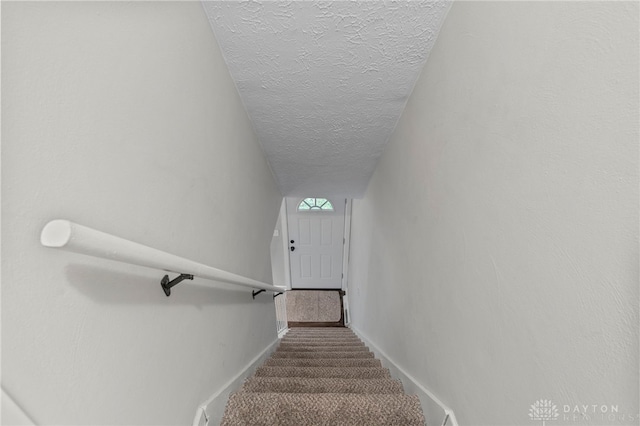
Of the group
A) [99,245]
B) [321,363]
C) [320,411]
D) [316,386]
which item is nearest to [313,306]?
[321,363]

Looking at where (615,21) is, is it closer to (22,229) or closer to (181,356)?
(22,229)

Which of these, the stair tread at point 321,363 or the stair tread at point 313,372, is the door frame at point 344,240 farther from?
the stair tread at point 313,372

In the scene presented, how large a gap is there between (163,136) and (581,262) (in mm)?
967

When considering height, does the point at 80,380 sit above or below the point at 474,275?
below

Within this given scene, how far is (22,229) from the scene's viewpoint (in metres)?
0.48

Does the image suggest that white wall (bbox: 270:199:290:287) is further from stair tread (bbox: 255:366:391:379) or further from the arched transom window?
stair tread (bbox: 255:366:391:379)

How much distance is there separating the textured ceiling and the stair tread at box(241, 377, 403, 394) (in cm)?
136

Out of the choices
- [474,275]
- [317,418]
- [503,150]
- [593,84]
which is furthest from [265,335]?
[593,84]

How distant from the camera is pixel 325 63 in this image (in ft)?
4.94

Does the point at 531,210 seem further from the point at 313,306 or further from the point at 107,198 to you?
the point at 313,306

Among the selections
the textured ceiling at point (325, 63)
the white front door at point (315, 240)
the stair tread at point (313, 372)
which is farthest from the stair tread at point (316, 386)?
the white front door at point (315, 240)

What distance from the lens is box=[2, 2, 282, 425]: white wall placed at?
1.59 ft

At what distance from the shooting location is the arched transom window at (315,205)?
18.9 feet

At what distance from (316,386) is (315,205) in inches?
174
